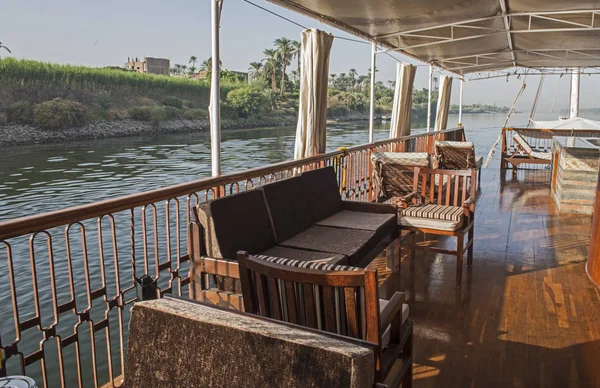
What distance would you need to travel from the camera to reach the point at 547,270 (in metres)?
4.09

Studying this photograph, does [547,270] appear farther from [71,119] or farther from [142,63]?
[142,63]

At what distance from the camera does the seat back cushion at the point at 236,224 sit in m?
2.63

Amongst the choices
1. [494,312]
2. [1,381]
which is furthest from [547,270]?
[1,381]

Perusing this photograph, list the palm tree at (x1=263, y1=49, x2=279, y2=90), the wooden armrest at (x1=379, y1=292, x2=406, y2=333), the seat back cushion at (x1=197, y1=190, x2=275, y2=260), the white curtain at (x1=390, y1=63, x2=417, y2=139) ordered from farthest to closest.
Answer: the palm tree at (x1=263, y1=49, x2=279, y2=90), the white curtain at (x1=390, y1=63, x2=417, y2=139), the seat back cushion at (x1=197, y1=190, x2=275, y2=260), the wooden armrest at (x1=379, y1=292, x2=406, y2=333)

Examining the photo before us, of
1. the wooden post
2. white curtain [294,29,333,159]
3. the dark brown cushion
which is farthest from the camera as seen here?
white curtain [294,29,333,159]

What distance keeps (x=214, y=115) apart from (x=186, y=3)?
50.3 meters

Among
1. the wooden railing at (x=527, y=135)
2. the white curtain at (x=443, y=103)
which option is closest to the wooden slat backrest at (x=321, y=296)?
the wooden railing at (x=527, y=135)

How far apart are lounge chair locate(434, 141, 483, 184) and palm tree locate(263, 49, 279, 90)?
57.8 metres

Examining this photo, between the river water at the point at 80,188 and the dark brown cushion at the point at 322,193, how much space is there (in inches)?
64.7

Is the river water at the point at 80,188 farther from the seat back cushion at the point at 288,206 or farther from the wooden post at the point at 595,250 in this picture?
the wooden post at the point at 595,250

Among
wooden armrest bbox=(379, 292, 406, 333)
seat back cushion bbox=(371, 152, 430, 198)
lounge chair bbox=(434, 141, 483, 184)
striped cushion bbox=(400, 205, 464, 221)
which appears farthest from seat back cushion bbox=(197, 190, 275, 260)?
lounge chair bbox=(434, 141, 483, 184)

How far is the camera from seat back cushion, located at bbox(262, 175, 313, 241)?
3.28 metres

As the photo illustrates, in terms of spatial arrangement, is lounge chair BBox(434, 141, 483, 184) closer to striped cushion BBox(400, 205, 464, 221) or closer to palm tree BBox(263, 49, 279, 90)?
striped cushion BBox(400, 205, 464, 221)

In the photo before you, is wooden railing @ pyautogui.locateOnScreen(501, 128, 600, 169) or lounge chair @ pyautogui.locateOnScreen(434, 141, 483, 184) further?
wooden railing @ pyautogui.locateOnScreen(501, 128, 600, 169)
